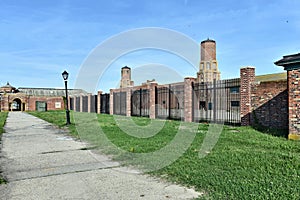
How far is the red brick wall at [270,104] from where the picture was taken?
384 inches

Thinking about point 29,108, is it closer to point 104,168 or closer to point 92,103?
point 92,103

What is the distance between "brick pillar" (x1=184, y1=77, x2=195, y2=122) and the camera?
14.7m

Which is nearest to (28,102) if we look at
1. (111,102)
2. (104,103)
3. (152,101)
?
(104,103)

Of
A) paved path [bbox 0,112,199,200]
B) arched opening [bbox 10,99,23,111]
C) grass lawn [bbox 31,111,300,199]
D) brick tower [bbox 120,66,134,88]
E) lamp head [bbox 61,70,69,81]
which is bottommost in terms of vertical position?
paved path [bbox 0,112,199,200]

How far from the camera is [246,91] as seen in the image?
11109mm

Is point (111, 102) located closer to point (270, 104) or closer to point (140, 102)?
point (140, 102)

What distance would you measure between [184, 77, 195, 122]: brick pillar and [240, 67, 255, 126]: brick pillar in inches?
148

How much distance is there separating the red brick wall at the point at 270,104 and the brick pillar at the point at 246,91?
0.53 feet

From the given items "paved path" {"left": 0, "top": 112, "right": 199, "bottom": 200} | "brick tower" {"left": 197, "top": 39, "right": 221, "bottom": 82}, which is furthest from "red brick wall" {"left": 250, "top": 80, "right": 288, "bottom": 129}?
"paved path" {"left": 0, "top": 112, "right": 199, "bottom": 200}

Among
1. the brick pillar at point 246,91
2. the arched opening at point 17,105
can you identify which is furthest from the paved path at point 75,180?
the arched opening at point 17,105

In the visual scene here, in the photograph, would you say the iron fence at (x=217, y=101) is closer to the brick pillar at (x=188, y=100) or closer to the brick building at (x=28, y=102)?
the brick pillar at (x=188, y=100)

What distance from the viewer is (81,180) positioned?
430 centimetres

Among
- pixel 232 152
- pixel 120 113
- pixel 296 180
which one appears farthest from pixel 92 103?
pixel 296 180

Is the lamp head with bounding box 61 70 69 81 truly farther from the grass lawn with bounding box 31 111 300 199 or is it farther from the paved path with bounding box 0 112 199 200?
the grass lawn with bounding box 31 111 300 199
